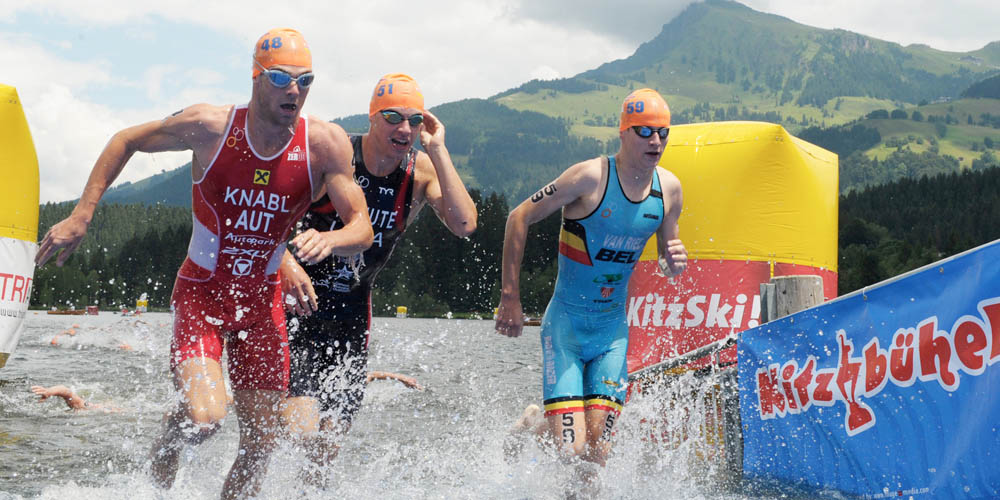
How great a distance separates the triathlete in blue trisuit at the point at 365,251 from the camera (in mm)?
5500

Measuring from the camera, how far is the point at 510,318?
19.2 feet

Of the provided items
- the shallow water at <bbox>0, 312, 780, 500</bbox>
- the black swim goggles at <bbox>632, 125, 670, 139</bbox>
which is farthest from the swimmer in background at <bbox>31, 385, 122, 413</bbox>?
the black swim goggles at <bbox>632, 125, 670, 139</bbox>

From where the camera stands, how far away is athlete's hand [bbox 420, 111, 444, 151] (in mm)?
5516

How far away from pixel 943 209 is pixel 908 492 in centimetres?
11007

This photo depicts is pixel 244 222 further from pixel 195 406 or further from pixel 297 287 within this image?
pixel 195 406

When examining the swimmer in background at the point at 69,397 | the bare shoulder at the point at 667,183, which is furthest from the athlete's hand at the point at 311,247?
the swimmer in background at the point at 69,397

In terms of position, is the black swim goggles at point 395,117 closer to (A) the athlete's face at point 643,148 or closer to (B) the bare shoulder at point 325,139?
(B) the bare shoulder at point 325,139

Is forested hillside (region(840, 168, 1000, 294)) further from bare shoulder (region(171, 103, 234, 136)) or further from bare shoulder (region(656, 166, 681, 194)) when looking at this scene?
bare shoulder (region(171, 103, 234, 136))

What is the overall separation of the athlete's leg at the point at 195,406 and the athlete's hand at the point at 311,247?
92cm

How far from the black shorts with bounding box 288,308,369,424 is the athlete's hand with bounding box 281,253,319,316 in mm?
948

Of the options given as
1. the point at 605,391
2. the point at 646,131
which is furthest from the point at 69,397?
the point at 646,131

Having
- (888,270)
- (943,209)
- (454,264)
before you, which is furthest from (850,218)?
(454,264)

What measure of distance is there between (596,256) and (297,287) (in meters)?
2.21

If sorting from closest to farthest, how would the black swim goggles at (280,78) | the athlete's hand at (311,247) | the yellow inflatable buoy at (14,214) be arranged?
the athlete's hand at (311,247), the black swim goggles at (280,78), the yellow inflatable buoy at (14,214)
